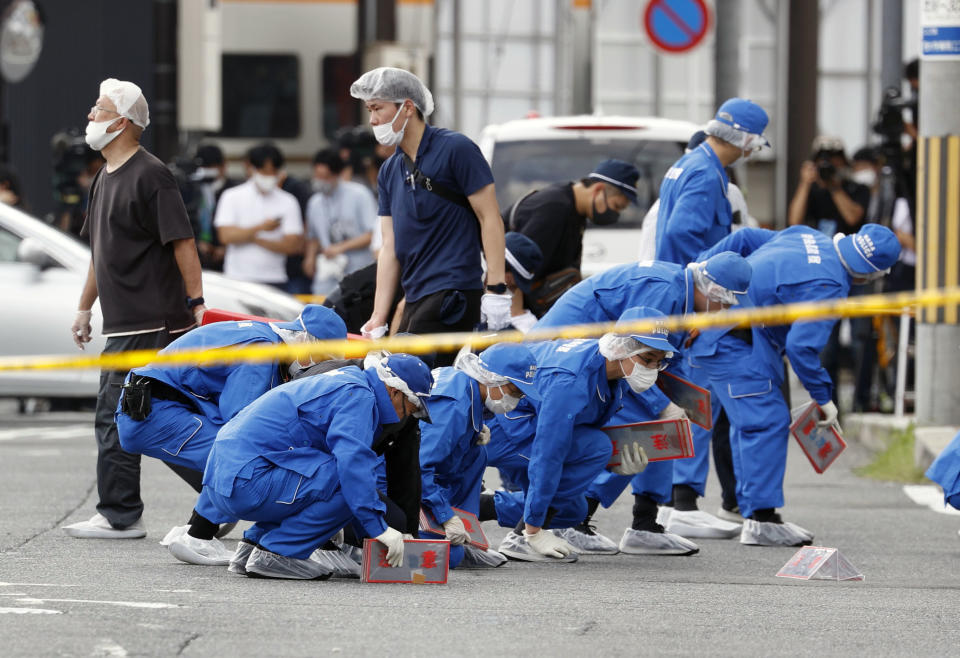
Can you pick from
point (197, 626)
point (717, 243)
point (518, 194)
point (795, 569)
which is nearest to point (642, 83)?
point (518, 194)

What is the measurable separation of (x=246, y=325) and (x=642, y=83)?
65.0 ft

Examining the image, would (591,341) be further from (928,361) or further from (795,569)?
(928,361)

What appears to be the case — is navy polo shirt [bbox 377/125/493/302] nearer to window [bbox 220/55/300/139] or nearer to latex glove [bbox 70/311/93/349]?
latex glove [bbox 70/311/93/349]

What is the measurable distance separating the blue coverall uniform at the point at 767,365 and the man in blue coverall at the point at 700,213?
240 mm

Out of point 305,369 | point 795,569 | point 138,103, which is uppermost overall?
point 138,103

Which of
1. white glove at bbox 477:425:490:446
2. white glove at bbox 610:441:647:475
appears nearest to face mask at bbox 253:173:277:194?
white glove at bbox 610:441:647:475

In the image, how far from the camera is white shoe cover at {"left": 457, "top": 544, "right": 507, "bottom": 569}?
791cm

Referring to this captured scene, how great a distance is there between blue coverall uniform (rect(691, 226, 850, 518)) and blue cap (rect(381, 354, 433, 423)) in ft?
6.94

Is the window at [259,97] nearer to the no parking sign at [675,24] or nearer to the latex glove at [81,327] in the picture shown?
the no parking sign at [675,24]

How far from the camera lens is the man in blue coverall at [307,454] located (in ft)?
23.3

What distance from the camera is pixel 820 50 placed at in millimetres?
27094

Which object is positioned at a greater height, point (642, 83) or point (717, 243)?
point (642, 83)

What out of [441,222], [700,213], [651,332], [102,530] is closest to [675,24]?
[700,213]

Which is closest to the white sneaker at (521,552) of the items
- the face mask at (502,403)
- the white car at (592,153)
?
the face mask at (502,403)
